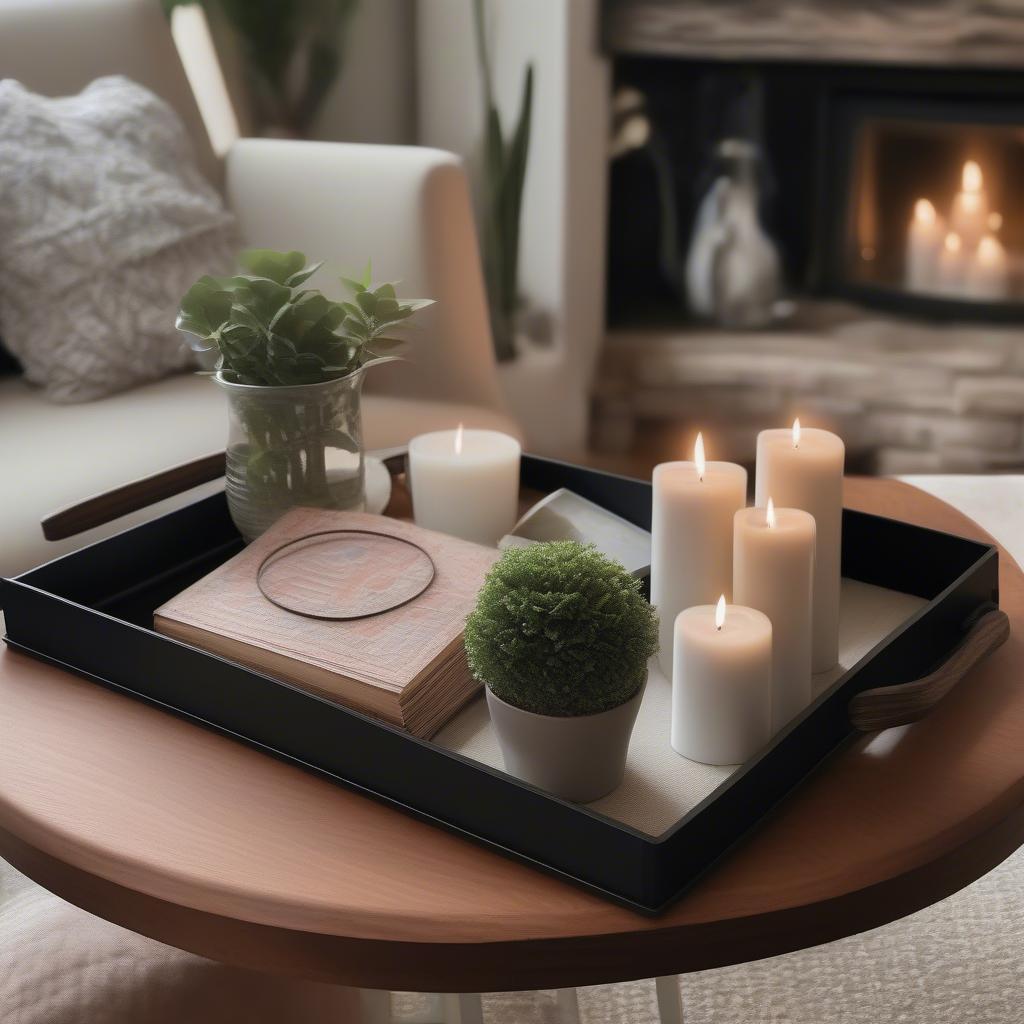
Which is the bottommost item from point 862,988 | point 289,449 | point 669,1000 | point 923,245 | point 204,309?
point 862,988

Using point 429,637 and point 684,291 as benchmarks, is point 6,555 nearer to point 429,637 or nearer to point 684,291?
point 429,637

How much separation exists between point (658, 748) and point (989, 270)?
81.2 inches

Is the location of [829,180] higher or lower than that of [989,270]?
higher

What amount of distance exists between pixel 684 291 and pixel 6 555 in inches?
68.6

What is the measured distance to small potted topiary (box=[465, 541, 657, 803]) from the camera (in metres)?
0.71

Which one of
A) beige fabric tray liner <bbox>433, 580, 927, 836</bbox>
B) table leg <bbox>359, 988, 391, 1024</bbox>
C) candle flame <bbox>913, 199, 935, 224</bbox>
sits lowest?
table leg <bbox>359, 988, 391, 1024</bbox>

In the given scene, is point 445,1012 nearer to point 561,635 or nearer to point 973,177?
point 561,635

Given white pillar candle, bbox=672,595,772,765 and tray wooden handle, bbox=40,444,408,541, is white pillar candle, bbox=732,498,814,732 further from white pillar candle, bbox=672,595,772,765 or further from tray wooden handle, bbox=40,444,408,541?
tray wooden handle, bbox=40,444,408,541

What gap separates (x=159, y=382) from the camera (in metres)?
1.76

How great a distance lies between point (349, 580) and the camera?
0.90 metres

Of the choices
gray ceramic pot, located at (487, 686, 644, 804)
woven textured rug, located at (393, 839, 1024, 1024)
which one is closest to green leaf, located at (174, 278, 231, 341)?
gray ceramic pot, located at (487, 686, 644, 804)

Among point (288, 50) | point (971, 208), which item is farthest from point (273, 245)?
point (971, 208)

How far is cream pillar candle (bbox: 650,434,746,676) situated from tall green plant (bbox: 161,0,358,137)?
1925 mm

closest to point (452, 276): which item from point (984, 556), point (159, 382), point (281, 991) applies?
point (159, 382)
